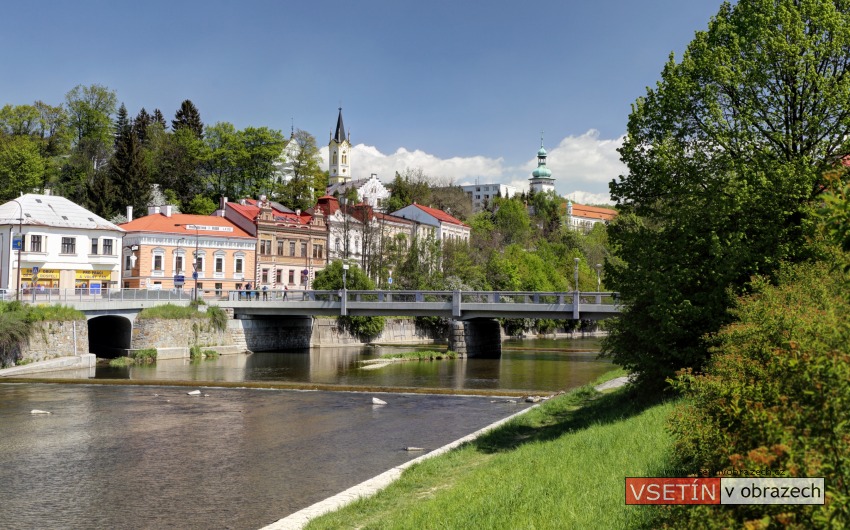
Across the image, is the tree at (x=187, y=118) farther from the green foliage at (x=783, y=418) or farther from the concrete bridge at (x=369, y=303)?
the green foliage at (x=783, y=418)

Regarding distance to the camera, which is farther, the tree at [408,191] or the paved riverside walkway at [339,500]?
the tree at [408,191]

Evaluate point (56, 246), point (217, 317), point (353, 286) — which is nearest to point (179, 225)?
point (56, 246)

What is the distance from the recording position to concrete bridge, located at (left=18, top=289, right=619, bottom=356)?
156 ft

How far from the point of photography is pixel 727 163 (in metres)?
18.8

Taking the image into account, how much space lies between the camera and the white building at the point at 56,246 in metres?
55.8

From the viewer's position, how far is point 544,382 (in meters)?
40.2

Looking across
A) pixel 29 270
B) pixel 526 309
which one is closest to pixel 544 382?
pixel 526 309

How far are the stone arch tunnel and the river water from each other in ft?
28.9

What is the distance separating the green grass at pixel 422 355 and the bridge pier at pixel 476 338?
86 cm

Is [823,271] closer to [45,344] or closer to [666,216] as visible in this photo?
[666,216]

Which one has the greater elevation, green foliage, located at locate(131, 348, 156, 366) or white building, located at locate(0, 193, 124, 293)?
white building, located at locate(0, 193, 124, 293)

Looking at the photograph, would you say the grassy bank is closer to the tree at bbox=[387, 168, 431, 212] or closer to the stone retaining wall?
the stone retaining wall

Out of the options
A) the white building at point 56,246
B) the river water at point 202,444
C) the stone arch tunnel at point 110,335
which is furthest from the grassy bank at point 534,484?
the white building at point 56,246

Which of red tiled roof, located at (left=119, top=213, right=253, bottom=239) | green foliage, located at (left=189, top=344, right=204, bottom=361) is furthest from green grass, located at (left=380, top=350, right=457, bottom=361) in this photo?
red tiled roof, located at (left=119, top=213, right=253, bottom=239)
